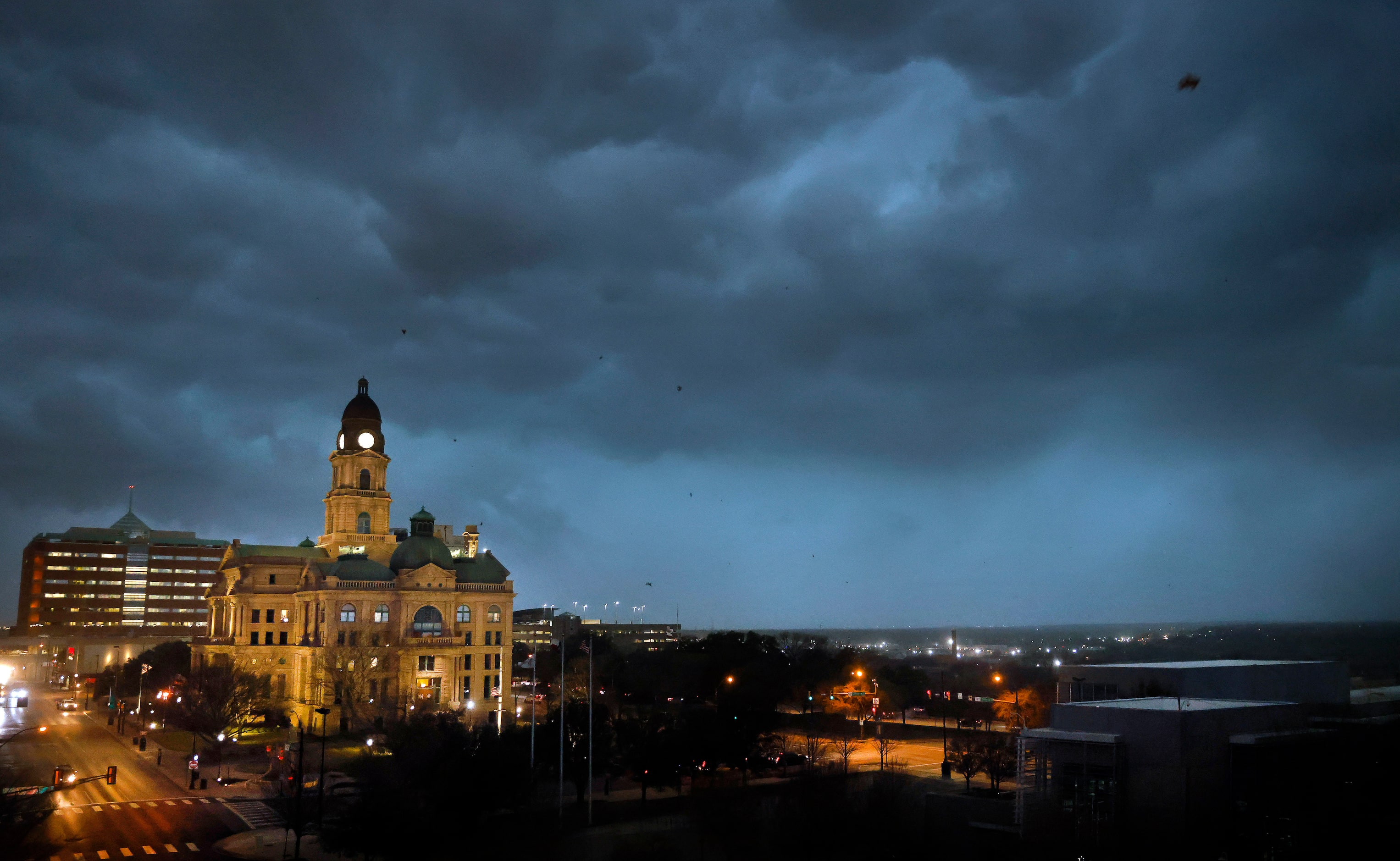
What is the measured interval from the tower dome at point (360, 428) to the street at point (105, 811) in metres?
Result: 44.4

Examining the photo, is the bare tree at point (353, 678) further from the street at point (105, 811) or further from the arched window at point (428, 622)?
the street at point (105, 811)

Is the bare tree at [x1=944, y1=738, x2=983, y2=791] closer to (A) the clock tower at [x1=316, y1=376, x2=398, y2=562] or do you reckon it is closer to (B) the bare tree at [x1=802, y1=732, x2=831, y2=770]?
(B) the bare tree at [x1=802, y1=732, x2=831, y2=770]

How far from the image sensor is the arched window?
366ft

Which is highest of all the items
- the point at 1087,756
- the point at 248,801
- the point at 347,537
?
the point at 347,537

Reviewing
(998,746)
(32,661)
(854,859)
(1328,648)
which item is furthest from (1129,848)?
(32,661)

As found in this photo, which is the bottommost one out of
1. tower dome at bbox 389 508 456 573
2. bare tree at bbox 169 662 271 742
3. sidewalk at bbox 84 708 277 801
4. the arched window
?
sidewalk at bbox 84 708 277 801

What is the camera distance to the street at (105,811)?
45875 millimetres

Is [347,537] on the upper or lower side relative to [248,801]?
upper

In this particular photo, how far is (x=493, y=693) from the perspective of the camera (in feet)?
371

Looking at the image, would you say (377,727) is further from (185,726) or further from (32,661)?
(32,661)

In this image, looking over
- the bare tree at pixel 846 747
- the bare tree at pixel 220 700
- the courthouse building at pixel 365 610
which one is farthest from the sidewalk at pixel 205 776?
the bare tree at pixel 846 747

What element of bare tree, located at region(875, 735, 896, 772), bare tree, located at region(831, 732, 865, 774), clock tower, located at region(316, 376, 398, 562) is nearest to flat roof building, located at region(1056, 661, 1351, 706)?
bare tree, located at region(875, 735, 896, 772)

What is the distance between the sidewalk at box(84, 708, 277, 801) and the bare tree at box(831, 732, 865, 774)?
121ft

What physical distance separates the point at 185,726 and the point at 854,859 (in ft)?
241
